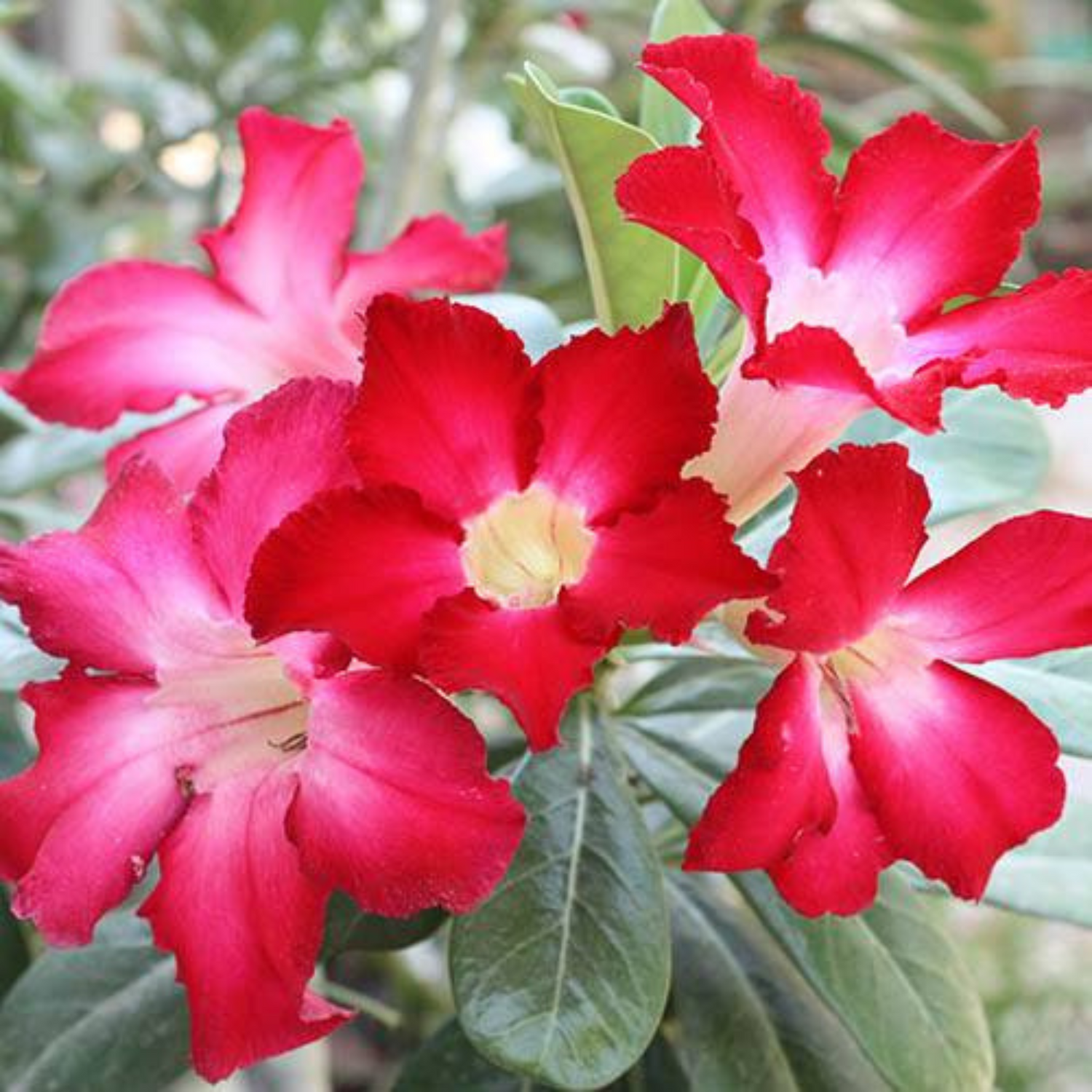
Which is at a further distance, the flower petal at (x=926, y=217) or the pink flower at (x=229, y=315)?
the pink flower at (x=229, y=315)

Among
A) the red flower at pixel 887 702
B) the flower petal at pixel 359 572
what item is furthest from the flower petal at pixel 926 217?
the flower petal at pixel 359 572

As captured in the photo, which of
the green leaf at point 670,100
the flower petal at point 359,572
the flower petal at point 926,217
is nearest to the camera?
the flower petal at point 359,572

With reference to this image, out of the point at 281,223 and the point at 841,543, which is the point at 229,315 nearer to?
the point at 281,223

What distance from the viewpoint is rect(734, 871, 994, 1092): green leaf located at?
716 mm

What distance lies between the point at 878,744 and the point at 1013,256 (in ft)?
0.64

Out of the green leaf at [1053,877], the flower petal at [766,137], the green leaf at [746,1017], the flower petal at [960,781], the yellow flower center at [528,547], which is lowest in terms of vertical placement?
the green leaf at [746,1017]

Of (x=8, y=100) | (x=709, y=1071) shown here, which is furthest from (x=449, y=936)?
(x=8, y=100)

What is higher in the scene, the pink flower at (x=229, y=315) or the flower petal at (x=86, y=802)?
the pink flower at (x=229, y=315)

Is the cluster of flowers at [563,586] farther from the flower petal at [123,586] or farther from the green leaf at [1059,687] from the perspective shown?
the green leaf at [1059,687]

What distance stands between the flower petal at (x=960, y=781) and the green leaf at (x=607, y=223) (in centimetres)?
22

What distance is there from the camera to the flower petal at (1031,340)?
0.58 metres

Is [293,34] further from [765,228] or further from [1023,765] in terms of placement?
[1023,765]

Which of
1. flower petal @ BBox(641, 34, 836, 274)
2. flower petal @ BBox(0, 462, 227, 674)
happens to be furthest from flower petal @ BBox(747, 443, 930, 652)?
flower petal @ BBox(0, 462, 227, 674)

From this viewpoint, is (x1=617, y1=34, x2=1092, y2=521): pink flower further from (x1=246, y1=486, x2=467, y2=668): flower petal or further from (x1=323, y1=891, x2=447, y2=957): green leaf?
(x1=323, y1=891, x2=447, y2=957): green leaf
